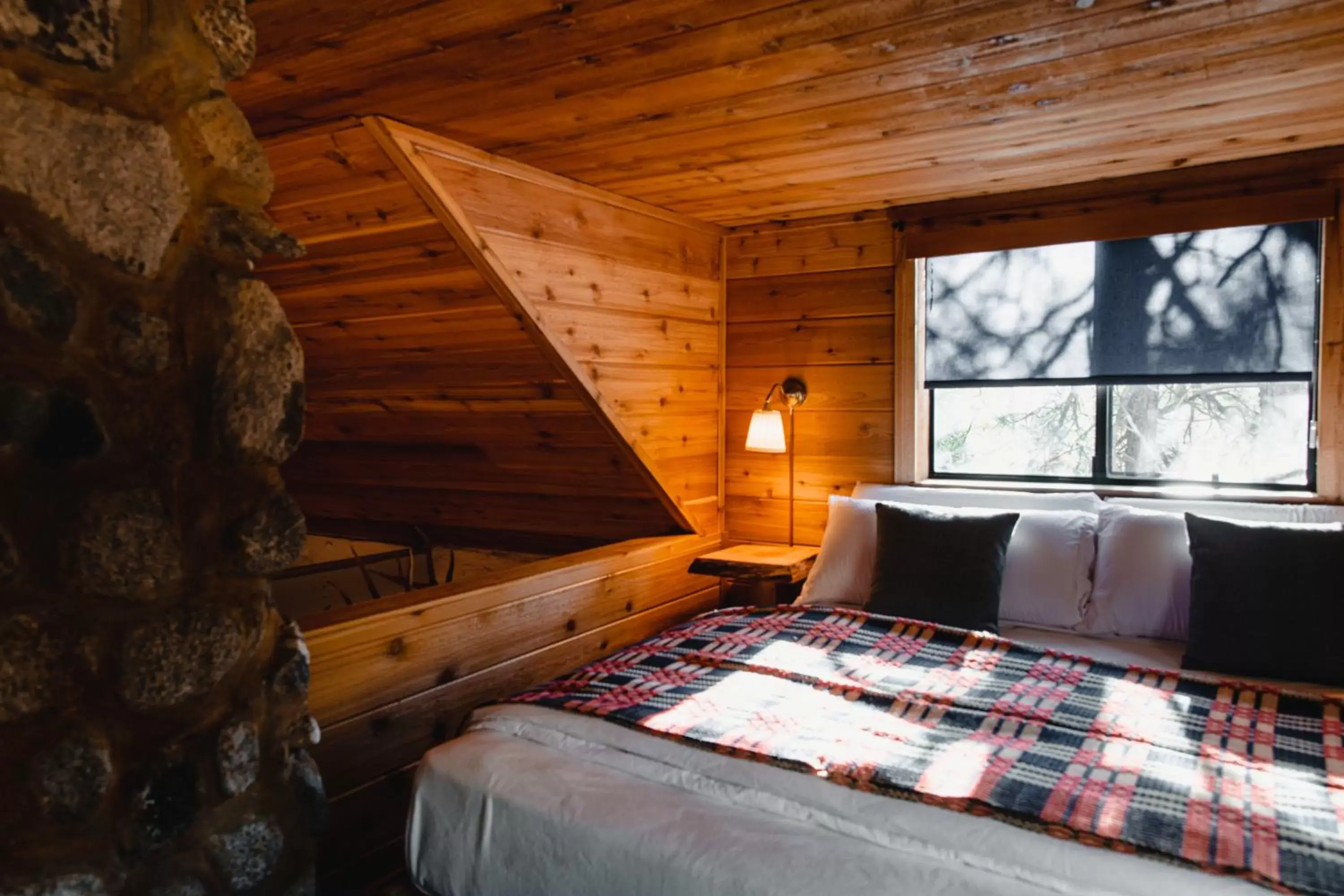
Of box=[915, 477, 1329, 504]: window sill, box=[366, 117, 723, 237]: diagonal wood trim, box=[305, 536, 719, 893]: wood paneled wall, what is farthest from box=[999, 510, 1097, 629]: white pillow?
box=[366, 117, 723, 237]: diagonal wood trim

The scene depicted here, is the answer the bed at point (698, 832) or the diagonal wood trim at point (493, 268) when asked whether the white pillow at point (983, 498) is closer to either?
the diagonal wood trim at point (493, 268)

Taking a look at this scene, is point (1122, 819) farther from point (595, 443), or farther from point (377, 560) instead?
point (377, 560)

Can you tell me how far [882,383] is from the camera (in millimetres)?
3619

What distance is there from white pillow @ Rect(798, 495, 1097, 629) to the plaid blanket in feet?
1.25

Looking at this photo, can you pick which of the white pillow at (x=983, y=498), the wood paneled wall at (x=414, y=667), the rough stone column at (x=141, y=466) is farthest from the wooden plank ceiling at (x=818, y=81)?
the wood paneled wall at (x=414, y=667)

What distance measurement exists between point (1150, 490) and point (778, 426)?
131 cm

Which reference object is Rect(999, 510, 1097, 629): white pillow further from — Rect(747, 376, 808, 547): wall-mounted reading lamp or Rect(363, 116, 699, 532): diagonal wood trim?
Rect(363, 116, 699, 532): diagonal wood trim

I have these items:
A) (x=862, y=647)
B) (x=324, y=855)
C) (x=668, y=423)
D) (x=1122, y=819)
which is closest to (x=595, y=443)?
(x=668, y=423)

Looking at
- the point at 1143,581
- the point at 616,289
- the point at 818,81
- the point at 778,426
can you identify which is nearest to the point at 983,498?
the point at 1143,581

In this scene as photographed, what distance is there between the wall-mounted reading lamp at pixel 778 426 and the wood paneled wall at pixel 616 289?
0.27 m

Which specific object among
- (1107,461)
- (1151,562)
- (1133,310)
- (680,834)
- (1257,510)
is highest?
(1133,310)

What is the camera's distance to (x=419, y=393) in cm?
353

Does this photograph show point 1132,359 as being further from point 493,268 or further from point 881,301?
point 493,268

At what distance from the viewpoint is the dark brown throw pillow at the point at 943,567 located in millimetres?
2715
